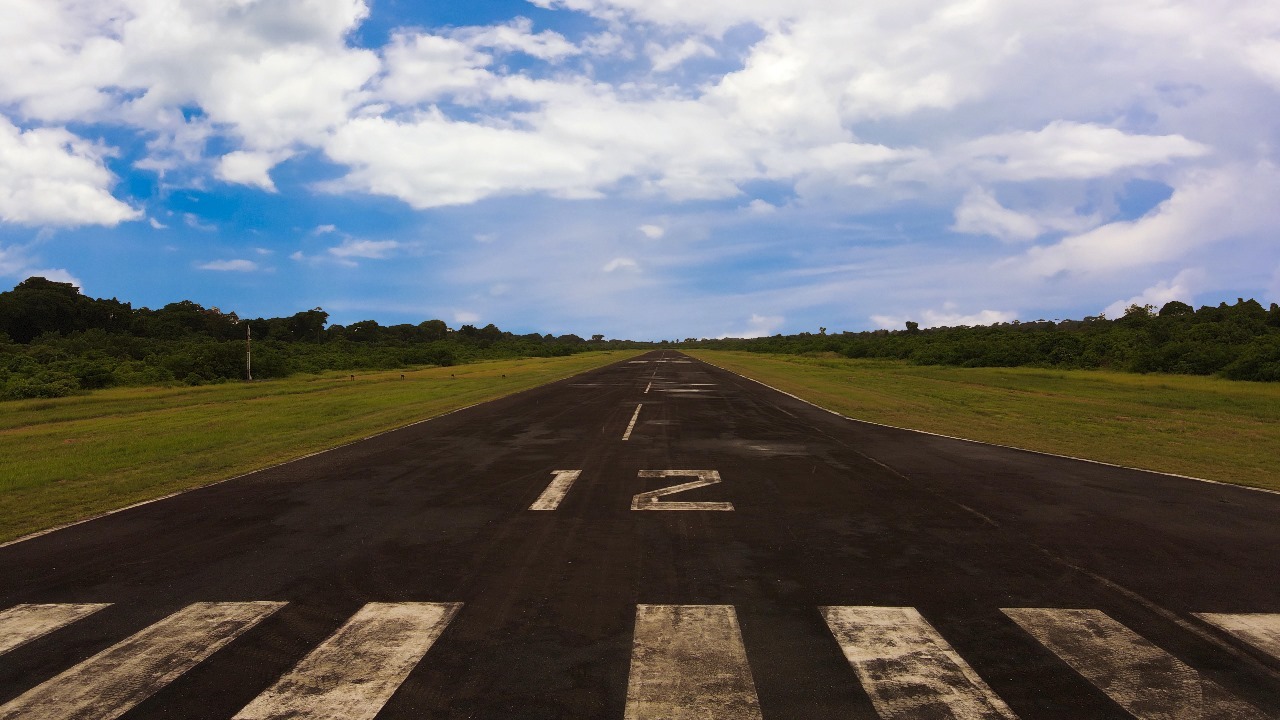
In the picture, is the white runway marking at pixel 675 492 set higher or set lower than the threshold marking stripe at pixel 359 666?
lower

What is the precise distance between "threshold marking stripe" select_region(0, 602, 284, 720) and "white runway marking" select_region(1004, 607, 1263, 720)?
5.83 meters

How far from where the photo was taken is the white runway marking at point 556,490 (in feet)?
27.9

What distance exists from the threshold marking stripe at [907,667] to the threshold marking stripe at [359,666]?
9.60ft

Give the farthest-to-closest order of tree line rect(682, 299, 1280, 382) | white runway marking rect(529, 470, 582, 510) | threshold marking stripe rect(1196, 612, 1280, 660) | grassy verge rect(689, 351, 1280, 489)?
tree line rect(682, 299, 1280, 382), grassy verge rect(689, 351, 1280, 489), white runway marking rect(529, 470, 582, 510), threshold marking stripe rect(1196, 612, 1280, 660)

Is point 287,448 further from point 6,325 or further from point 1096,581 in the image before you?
point 6,325

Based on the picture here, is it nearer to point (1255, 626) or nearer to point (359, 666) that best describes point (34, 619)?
point (359, 666)

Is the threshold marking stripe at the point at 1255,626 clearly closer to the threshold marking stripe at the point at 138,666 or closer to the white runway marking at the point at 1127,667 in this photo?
the white runway marking at the point at 1127,667

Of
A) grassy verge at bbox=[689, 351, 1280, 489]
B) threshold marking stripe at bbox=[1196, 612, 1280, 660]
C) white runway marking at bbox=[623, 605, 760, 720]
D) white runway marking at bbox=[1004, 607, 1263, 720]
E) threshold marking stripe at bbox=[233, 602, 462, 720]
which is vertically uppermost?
white runway marking at bbox=[623, 605, 760, 720]

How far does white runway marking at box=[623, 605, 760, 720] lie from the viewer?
360 cm

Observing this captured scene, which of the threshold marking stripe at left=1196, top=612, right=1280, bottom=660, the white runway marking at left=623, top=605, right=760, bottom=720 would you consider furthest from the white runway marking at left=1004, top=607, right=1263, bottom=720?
the white runway marking at left=623, top=605, right=760, bottom=720

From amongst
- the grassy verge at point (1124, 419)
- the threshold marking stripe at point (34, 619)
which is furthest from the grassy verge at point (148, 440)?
the grassy verge at point (1124, 419)

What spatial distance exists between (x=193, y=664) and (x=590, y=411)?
55.0 feet

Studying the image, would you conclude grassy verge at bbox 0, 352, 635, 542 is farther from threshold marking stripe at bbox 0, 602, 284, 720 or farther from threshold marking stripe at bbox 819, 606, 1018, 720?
threshold marking stripe at bbox 819, 606, 1018, 720

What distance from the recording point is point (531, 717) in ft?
11.7
